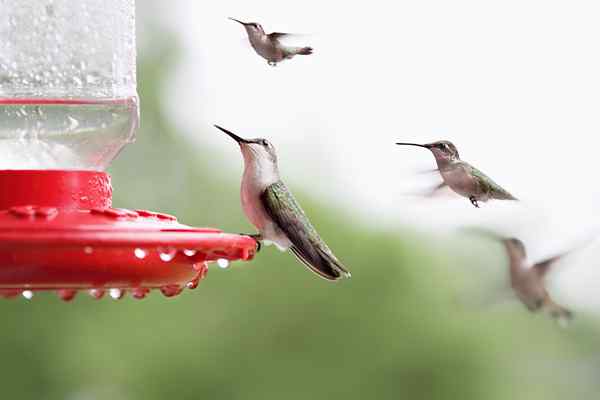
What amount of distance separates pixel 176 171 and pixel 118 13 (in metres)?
8.24

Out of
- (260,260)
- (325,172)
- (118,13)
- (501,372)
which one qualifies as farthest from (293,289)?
(118,13)

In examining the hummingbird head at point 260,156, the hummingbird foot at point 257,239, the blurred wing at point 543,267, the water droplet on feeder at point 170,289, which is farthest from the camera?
the blurred wing at point 543,267

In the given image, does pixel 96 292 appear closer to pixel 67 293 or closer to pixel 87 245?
pixel 67 293

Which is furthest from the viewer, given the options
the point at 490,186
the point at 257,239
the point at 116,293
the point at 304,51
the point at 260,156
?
the point at 490,186

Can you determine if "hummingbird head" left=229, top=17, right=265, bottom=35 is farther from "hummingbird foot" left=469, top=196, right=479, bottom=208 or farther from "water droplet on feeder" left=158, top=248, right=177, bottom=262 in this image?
"water droplet on feeder" left=158, top=248, right=177, bottom=262

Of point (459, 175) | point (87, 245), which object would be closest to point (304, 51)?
point (459, 175)

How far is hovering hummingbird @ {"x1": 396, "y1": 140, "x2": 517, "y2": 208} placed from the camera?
4.68m

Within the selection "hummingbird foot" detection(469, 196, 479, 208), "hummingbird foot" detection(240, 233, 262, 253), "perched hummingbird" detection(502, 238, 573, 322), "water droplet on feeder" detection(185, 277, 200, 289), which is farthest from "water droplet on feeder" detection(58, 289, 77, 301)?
"perched hummingbird" detection(502, 238, 573, 322)

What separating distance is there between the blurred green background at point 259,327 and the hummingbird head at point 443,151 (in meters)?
7.03

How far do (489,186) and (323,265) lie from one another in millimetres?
1109

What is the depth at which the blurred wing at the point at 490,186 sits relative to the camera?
4859 millimetres

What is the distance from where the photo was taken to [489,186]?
4.91m

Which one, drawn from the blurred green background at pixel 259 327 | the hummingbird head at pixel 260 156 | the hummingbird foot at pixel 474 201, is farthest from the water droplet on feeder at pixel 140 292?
the blurred green background at pixel 259 327

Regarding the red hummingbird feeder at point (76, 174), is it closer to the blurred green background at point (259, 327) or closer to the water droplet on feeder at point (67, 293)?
the water droplet on feeder at point (67, 293)
